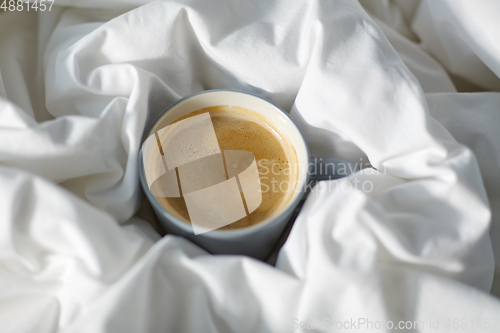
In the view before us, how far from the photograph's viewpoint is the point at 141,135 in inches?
19.8

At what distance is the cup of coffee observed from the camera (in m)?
0.48

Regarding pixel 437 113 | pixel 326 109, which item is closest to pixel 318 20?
pixel 326 109

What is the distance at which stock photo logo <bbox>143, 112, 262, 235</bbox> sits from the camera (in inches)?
19.9

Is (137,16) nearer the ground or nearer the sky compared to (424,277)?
nearer the sky

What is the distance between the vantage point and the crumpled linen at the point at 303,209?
423 mm

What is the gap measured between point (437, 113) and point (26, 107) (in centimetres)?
54

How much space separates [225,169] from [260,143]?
0.07 m

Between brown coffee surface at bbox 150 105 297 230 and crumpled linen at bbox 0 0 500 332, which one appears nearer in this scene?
crumpled linen at bbox 0 0 500 332

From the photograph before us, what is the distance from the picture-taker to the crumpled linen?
0.42 metres

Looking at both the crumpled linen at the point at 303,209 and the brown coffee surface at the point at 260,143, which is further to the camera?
the brown coffee surface at the point at 260,143

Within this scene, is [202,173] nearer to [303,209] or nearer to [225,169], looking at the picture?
[225,169]

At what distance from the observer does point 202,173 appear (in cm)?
53

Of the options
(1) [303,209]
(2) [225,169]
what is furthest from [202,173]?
(1) [303,209]

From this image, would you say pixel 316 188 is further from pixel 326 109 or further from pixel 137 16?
pixel 137 16
